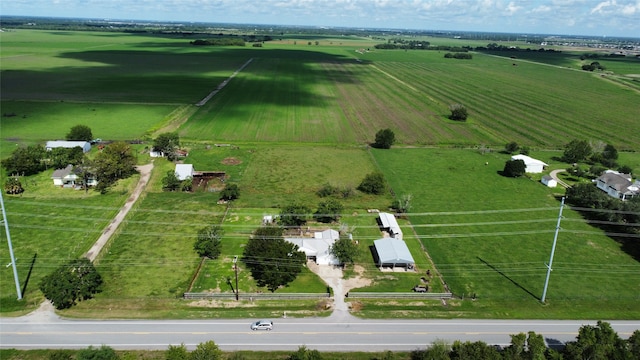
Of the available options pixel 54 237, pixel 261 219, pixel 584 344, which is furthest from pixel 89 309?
pixel 584 344

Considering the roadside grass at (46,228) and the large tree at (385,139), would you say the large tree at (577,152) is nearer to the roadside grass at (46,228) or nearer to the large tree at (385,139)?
the large tree at (385,139)

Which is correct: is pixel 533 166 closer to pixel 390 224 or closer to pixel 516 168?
pixel 516 168

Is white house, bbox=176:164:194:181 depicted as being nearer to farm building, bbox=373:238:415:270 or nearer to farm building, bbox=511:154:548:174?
farm building, bbox=373:238:415:270

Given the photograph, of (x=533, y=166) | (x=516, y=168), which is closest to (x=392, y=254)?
(x=516, y=168)

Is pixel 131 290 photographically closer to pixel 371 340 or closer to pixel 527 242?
pixel 371 340

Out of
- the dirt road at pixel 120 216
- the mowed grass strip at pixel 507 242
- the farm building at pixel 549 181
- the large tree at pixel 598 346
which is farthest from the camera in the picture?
the farm building at pixel 549 181

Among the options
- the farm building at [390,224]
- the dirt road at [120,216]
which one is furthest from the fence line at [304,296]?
the dirt road at [120,216]
